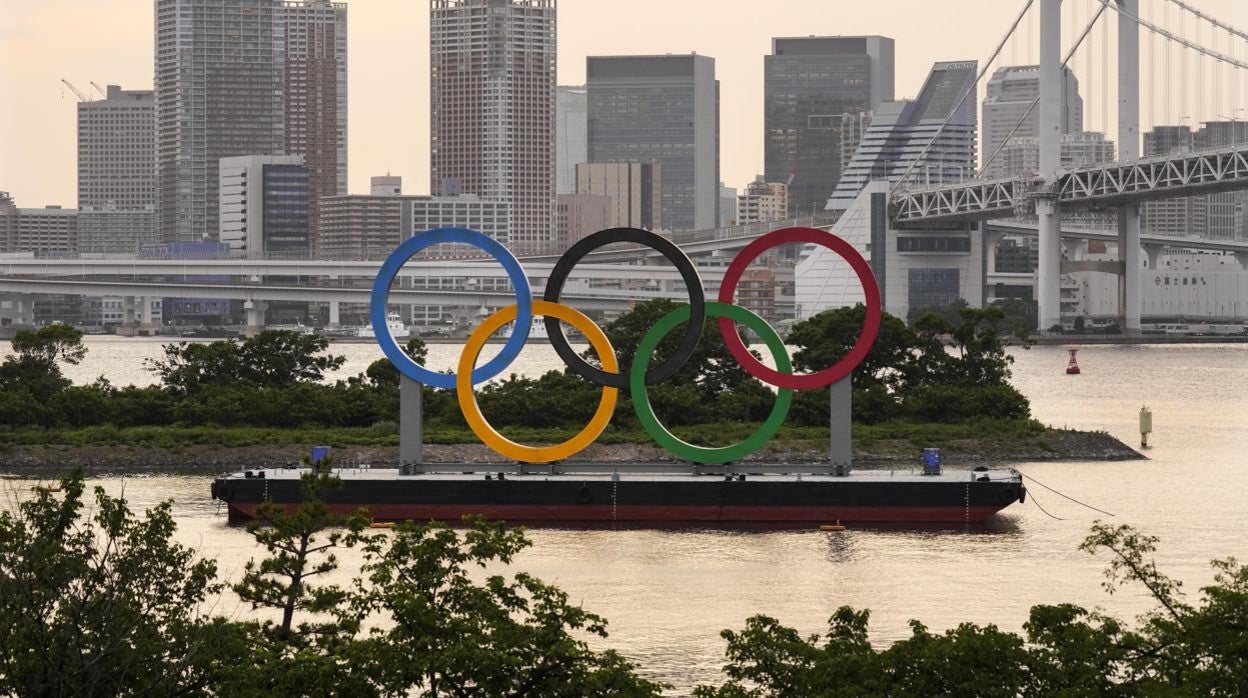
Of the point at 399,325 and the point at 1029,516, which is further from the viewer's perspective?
the point at 399,325

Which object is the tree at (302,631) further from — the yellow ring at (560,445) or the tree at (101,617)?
the yellow ring at (560,445)

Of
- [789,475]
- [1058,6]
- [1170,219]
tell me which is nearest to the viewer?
[789,475]

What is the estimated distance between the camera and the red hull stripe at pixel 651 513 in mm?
25109

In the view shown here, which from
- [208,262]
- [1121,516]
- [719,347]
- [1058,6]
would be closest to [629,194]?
[208,262]

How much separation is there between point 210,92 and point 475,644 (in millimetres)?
165641

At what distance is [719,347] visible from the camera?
3812cm

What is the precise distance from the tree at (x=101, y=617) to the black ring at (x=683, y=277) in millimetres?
11256

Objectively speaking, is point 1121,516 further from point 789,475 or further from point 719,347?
point 719,347

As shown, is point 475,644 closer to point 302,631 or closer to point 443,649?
point 443,649

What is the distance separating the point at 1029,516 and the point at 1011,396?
11.0m

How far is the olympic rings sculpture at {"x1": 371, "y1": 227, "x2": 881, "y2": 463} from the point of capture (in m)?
24.7

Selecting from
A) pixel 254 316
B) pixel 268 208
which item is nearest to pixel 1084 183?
pixel 254 316

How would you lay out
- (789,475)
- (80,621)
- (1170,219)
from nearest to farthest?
(80,621)
(789,475)
(1170,219)

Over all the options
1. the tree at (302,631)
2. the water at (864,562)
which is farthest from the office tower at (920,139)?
the tree at (302,631)
